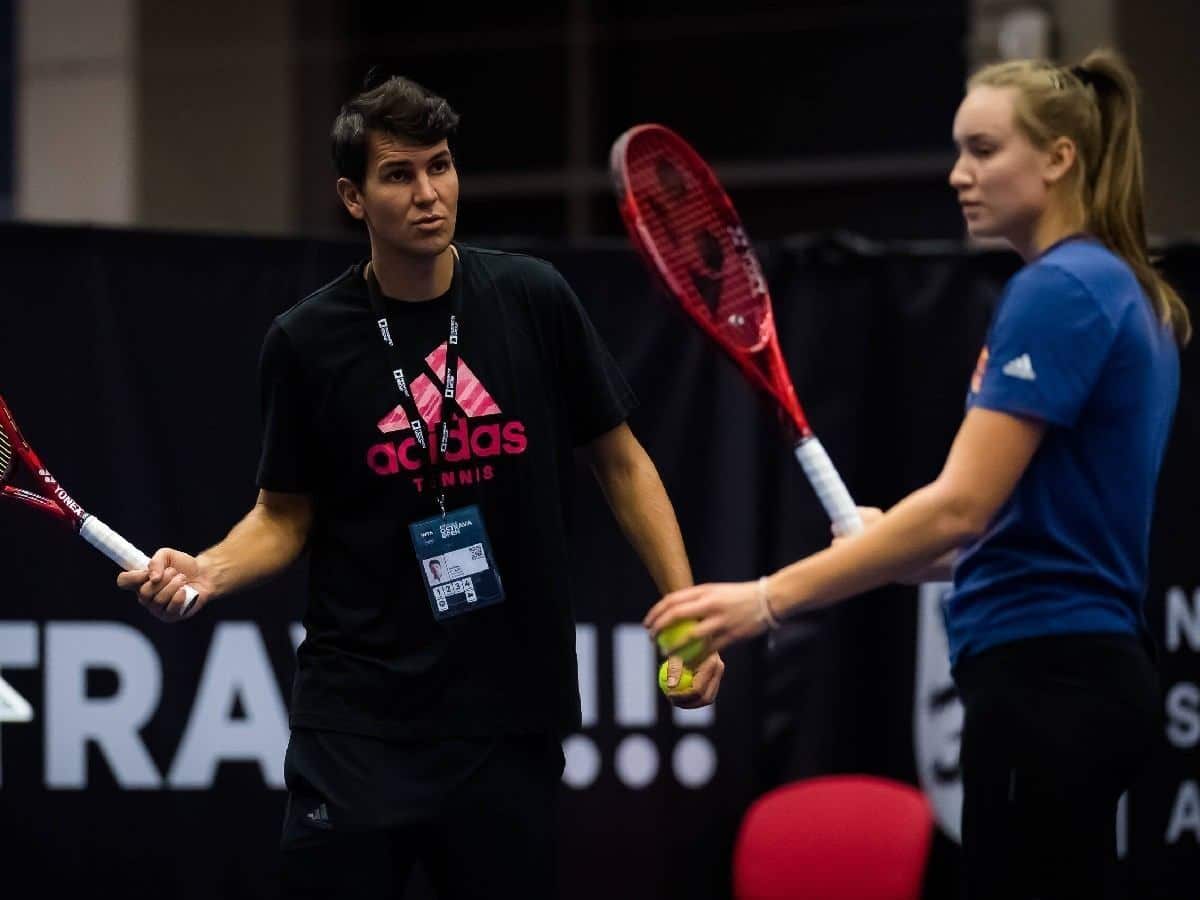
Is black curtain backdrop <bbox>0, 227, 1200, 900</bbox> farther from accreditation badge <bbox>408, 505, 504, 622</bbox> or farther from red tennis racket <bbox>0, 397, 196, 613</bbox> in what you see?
accreditation badge <bbox>408, 505, 504, 622</bbox>

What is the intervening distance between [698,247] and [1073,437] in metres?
0.93

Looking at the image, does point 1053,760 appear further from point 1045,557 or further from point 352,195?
point 352,195

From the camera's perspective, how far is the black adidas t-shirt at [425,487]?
3.30 metres

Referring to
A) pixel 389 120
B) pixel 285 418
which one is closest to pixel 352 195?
pixel 389 120

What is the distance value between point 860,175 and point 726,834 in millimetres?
5202

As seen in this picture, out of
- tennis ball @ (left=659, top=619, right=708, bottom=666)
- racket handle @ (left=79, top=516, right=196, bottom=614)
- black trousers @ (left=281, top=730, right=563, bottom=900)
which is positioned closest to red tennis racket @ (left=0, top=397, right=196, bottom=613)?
racket handle @ (left=79, top=516, right=196, bottom=614)

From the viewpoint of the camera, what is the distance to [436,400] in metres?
3.31

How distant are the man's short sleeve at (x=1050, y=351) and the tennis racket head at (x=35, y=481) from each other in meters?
1.65

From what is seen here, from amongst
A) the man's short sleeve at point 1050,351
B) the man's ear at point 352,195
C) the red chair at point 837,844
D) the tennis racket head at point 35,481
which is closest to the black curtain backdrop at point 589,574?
the tennis racket head at point 35,481

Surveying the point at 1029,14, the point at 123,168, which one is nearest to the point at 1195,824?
the point at 1029,14

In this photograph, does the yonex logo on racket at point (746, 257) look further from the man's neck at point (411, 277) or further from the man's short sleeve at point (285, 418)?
the man's short sleeve at point (285, 418)

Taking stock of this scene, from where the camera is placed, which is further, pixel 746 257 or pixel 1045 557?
pixel 746 257

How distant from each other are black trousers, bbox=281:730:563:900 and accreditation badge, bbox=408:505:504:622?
9.5 inches

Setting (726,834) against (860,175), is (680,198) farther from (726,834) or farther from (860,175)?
(860,175)
